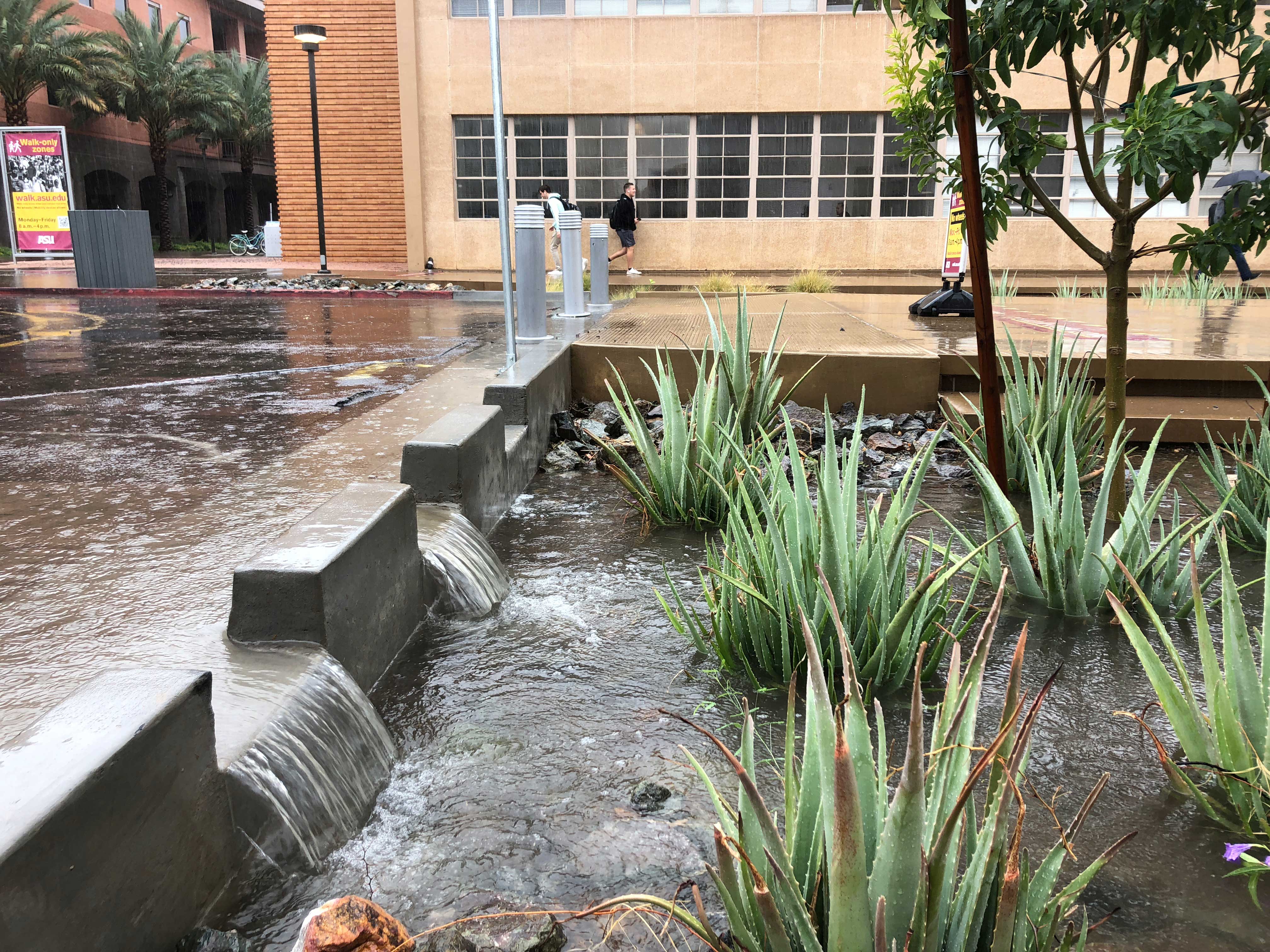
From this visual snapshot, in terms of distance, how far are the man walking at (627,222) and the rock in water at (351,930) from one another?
15.8 m

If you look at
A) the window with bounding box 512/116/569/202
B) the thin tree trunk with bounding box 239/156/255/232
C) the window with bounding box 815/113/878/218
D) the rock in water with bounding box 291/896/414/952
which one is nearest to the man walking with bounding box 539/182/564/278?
the window with bounding box 512/116/569/202

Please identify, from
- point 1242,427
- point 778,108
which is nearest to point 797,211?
point 778,108

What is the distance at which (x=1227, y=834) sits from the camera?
2.21 m

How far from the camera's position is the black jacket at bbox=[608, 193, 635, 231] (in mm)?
17422

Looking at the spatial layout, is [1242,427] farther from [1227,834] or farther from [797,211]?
[797,211]

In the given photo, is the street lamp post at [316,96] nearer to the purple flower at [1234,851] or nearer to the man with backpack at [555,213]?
the man with backpack at [555,213]

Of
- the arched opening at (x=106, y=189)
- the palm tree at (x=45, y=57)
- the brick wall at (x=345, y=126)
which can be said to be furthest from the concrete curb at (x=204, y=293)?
the arched opening at (x=106, y=189)

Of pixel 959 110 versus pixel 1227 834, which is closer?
pixel 1227 834

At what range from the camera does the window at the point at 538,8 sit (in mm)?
17844

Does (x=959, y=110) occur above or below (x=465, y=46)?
below

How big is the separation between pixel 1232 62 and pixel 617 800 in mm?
20580

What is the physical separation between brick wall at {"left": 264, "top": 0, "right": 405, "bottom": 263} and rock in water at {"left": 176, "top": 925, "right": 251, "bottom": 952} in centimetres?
1964

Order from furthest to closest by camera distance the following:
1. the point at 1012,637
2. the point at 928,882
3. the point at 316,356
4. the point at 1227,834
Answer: the point at 316,356 < the point at 1012,637 < the point at 1227,834 < the point at 928,882

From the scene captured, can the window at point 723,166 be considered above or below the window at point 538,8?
below
